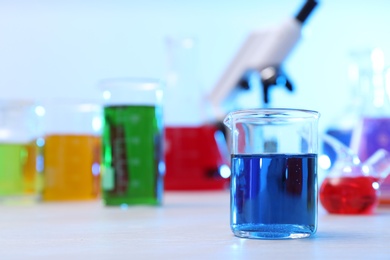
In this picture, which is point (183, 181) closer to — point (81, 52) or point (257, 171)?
point (81, 52)

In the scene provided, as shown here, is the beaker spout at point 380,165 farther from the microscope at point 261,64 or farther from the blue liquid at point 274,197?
the microscope at point 261,64

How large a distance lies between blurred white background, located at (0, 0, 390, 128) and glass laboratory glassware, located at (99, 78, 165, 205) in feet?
3.41

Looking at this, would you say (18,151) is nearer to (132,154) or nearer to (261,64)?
(132,154)

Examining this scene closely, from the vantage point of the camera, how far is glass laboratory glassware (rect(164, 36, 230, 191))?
6.47ft

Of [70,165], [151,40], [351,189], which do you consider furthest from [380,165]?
[151,40]

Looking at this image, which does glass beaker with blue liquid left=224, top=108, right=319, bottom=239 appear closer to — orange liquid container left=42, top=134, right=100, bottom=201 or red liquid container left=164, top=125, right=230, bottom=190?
orange liquid container left=42, top=134, right=100, bottom=201

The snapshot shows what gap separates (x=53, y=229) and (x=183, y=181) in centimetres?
103

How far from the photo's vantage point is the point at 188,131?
2.03 metres

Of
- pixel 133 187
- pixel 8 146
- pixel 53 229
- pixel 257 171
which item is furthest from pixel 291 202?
pixel 8 146

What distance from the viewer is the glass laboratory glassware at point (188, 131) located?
1.97 metres

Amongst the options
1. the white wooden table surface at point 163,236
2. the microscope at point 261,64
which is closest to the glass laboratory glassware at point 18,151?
the white wooden table surface at point 163,236

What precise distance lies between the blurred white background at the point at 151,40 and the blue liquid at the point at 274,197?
1.59m

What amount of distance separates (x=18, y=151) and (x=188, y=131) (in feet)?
1.85

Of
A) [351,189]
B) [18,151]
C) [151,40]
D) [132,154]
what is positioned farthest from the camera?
[151,40]
